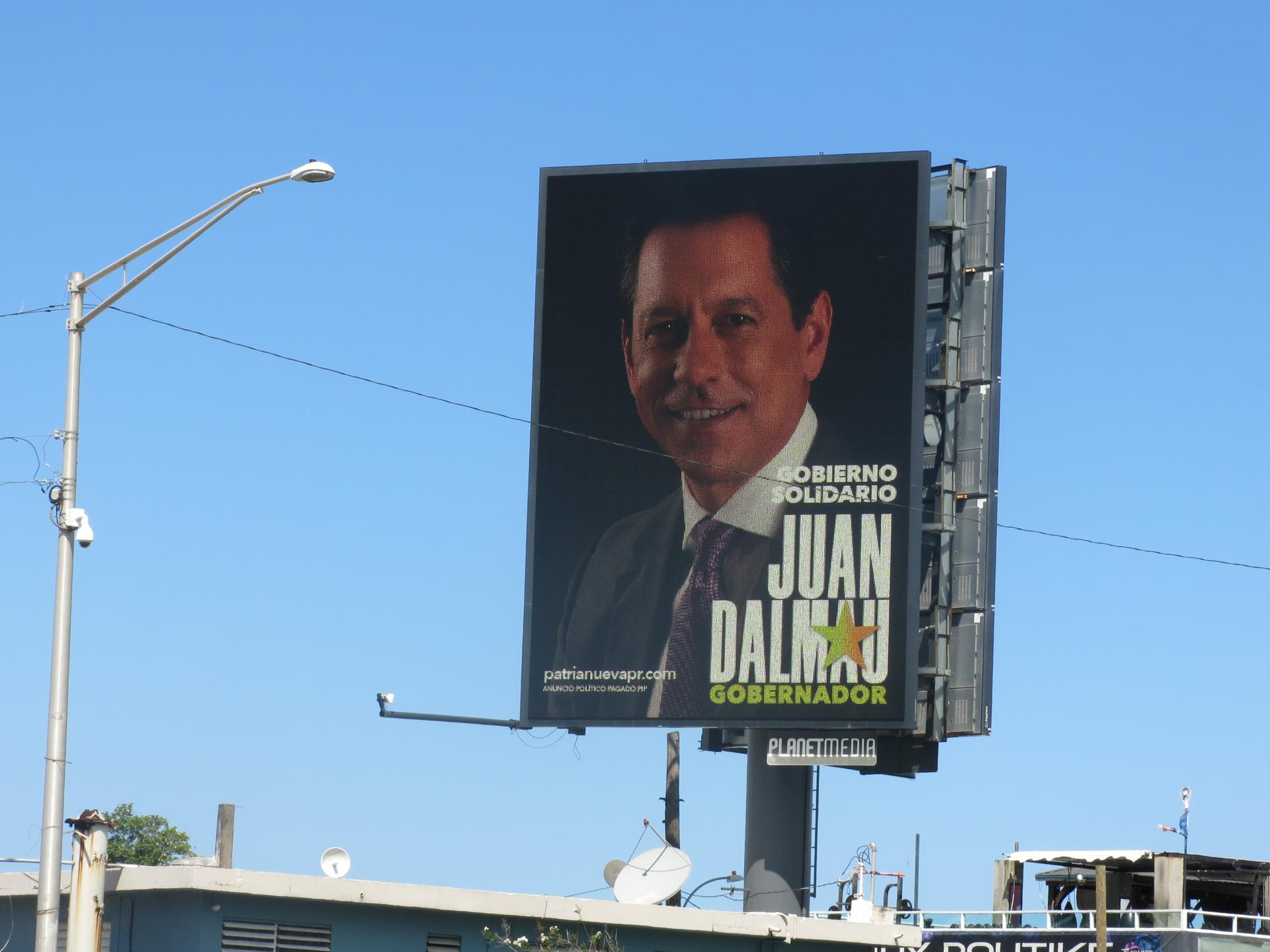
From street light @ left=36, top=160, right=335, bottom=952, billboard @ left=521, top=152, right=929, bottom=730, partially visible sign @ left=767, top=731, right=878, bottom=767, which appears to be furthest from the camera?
partially visible sign @ left=767, top=731, right=878, bottom=767

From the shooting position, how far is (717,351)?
36.7m

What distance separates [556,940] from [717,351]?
13.3 m

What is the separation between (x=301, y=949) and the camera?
24453 mm

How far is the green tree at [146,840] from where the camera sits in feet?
291

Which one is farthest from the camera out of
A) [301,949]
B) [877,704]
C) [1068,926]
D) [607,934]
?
[1068,926]

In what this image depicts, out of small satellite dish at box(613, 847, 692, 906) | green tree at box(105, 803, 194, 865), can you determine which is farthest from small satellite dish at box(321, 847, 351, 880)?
green tree at box(105, 803, 194, 865)

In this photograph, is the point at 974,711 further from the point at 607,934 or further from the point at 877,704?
the point at 607,934

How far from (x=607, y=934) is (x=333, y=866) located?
3.75 meters

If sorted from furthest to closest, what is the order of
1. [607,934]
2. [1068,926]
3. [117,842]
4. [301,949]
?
1. [117,842]
2. [1068,926]
3. [607,934]
4. [301,949]

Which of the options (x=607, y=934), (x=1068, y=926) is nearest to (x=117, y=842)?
(x=1068, y=926)

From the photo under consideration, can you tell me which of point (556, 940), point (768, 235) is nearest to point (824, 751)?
point (768, 235)

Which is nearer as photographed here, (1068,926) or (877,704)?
(877,704)

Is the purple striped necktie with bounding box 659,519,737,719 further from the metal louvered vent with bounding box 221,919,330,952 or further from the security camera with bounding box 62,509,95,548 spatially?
the security camera with bounding box 62,509,95,548

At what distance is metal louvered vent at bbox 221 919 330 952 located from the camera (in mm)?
23719
